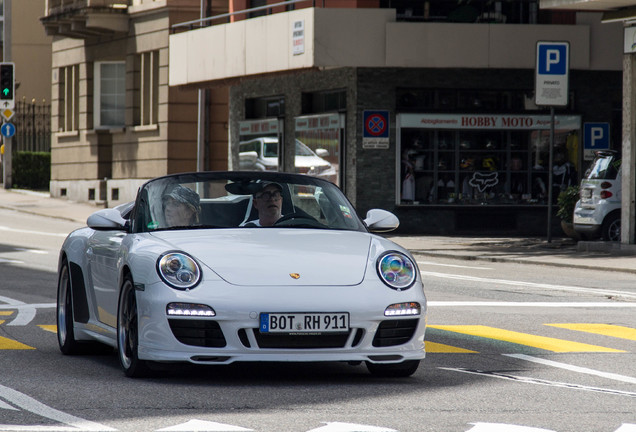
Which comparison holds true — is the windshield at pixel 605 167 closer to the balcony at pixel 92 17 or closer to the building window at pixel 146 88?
the building window at pixel 146 88

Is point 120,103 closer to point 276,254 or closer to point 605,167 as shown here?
point 605,167

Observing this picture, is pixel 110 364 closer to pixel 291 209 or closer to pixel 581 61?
pixel 291 209

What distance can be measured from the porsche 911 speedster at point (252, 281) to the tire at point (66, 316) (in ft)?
2.18

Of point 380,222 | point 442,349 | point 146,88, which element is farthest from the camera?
point 146,88

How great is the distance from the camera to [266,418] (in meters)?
6.53

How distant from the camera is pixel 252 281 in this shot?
762cm

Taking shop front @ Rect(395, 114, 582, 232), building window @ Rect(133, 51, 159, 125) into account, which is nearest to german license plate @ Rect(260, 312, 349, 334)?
shop front @ Rect(395, 114, 582, 232)

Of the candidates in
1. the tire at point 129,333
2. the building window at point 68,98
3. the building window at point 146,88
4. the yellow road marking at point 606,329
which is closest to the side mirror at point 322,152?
the building window at point 146,88

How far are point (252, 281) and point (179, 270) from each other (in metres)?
0.42

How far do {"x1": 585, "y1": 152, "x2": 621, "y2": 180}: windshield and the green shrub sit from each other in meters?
28.0

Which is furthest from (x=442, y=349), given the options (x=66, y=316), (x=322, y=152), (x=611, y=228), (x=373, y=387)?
(x=322, y=152)

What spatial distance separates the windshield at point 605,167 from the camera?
24828 millimetres

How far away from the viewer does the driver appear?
28.5 ft

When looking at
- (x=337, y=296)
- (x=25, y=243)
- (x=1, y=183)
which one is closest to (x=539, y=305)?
(x=337, y=296)
